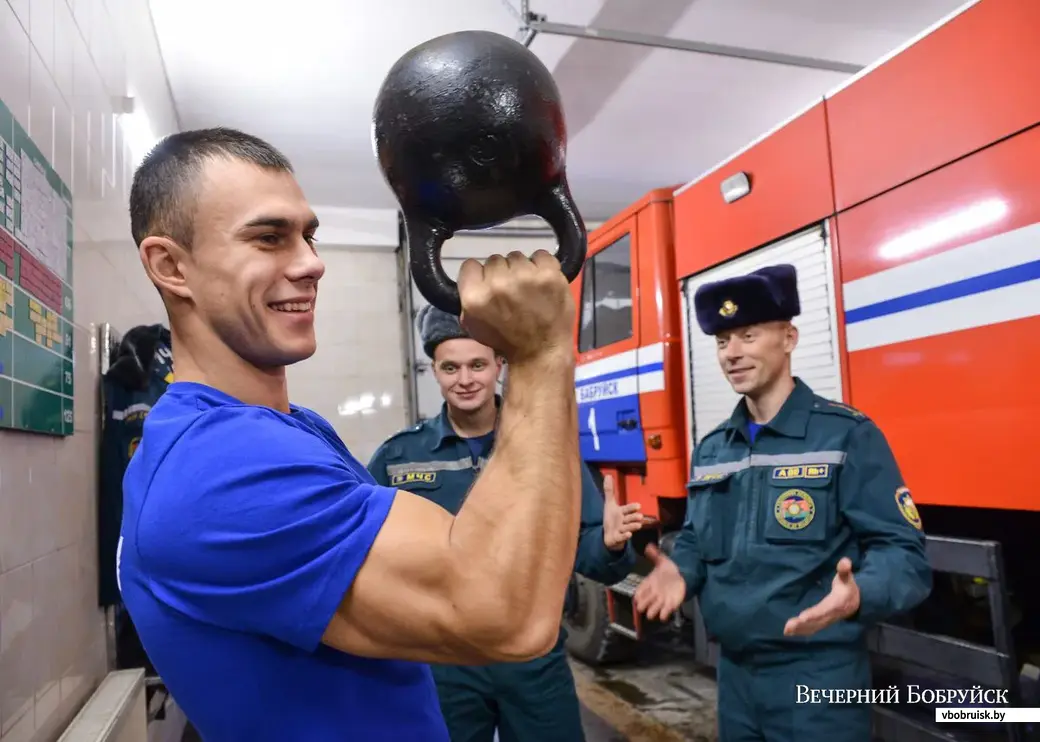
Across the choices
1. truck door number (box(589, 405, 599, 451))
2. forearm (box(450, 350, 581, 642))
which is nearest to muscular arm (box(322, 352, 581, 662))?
forearm (box(450, 350, 581, 642))

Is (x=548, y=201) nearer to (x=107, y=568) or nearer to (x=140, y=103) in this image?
(x=107, y=568)

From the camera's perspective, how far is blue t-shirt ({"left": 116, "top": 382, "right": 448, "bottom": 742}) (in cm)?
78

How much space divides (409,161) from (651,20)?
469cm

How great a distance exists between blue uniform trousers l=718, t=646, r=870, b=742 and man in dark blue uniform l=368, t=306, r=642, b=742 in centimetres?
50

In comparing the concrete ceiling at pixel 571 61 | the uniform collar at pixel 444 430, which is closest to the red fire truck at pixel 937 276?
the uniform collar at pixel 444 430

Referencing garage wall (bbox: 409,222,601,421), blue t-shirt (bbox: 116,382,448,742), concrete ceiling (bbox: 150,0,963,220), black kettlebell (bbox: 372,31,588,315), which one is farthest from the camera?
garage wall (bbox: 409,222,601,421)

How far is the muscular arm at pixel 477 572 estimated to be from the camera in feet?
2.57

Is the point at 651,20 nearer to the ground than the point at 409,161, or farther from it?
farther from it

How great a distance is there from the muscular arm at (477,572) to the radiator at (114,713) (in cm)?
164

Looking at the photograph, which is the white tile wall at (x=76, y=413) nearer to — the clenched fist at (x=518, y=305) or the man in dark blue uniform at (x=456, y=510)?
the man in dark blue uniform at (x=456, y=510)

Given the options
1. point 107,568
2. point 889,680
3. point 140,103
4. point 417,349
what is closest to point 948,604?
point 889,680

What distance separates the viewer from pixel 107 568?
8.75ft

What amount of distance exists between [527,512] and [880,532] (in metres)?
1.61

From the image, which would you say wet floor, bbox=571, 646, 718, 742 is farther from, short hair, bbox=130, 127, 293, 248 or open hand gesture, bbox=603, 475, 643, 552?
short hair, bbox=130, 127, 293, 248
